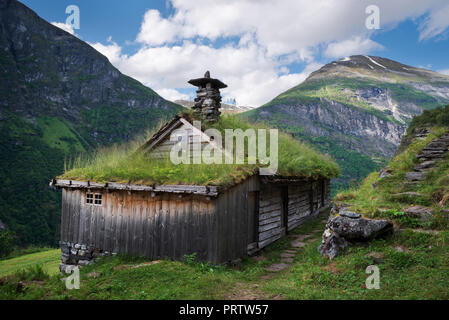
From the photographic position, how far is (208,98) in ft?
38.2

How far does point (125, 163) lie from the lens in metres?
10.7

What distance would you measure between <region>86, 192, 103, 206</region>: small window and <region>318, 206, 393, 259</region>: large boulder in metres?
8.01

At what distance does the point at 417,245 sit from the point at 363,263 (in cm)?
132

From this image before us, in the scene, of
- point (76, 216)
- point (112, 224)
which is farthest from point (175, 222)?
point (76, 216)

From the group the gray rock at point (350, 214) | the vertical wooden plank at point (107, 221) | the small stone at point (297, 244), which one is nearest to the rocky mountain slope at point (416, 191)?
the gray rock at point (350, 214)

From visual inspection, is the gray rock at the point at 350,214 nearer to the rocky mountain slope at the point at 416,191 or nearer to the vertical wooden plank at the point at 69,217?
the rocky mountain slope at the point at 416,191

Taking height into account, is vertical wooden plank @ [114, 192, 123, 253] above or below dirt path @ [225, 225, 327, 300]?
above

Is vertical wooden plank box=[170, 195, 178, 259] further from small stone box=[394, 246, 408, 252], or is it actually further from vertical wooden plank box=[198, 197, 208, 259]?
small stone box=[394, 246, 408, 252]

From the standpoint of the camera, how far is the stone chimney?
11422 millimetres

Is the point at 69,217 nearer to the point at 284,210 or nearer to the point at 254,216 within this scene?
the point at 254,216

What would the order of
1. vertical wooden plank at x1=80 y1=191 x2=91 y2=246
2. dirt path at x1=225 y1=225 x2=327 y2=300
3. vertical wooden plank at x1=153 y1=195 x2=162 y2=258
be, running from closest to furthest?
dirt path at x1=225 y1=225 x2=327 y2=300, vertical wooden plank at x1=153 y1=195 x2=162 y2=258, vertical wooden plank at x1=80 y1=191 x2=91 y2=246

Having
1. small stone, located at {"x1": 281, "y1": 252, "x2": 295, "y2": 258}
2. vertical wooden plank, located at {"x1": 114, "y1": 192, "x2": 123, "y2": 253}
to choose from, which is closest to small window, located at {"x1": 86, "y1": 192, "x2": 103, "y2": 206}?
vertical wooden plank, located at {"x1": 114, "y1": 192, "x2": 123, "y2": 253}

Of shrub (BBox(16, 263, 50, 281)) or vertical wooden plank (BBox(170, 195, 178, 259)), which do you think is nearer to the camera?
shrub (BBox(16, 263, 50, 281))
